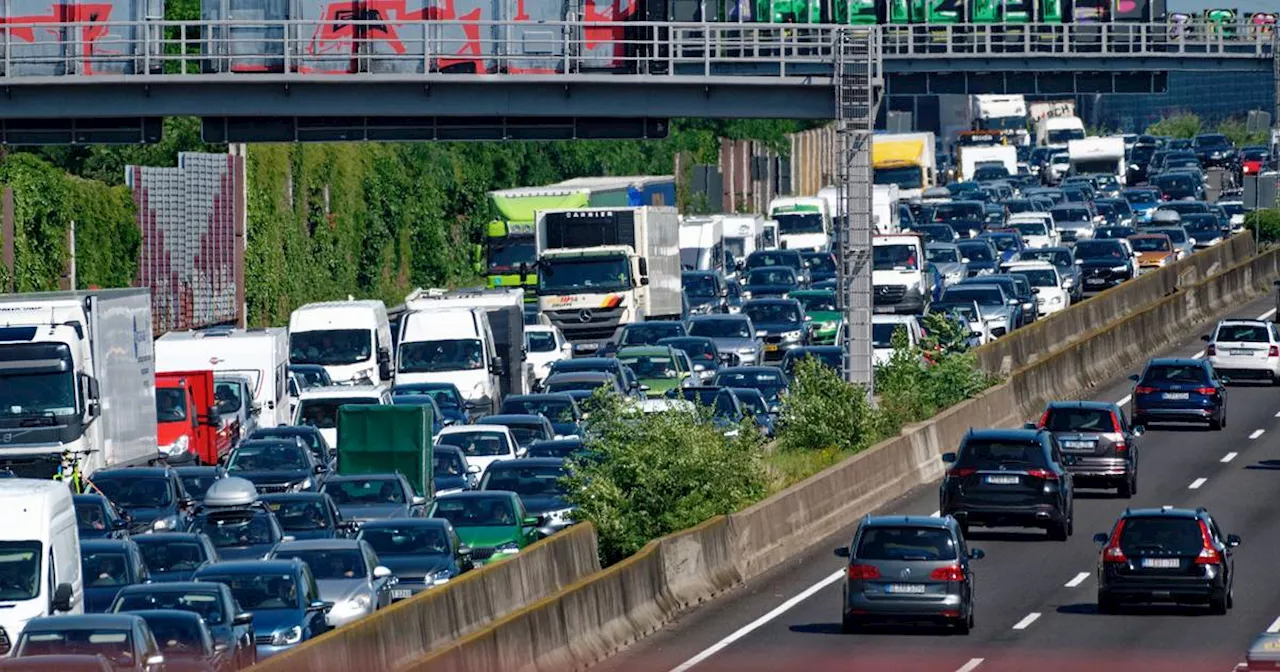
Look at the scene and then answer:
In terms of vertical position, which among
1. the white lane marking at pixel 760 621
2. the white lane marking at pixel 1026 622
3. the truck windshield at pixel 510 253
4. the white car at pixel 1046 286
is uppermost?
the truck windshield at pixel 510 253

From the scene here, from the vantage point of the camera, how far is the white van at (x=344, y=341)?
165 ft

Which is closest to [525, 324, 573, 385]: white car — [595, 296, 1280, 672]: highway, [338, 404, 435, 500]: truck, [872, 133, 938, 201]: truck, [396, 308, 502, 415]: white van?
[396, 308, 502, 415]: white van

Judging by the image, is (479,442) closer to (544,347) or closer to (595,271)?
(544,347)

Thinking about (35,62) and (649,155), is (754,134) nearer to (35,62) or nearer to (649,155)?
(649,155)

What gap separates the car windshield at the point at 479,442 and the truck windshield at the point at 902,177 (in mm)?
63030

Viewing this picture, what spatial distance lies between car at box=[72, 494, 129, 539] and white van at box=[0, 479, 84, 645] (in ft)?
16.7

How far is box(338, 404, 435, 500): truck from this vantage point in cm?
3719

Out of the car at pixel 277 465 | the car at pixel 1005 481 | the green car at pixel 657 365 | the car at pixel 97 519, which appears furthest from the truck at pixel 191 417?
the car at pixel 1005 481

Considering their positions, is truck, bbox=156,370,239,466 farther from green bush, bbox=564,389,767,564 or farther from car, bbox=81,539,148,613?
car, bbox=81,539,148,613

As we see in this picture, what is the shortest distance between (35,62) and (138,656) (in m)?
27.2

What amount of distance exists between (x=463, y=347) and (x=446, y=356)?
383 mm

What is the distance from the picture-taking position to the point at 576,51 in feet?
161

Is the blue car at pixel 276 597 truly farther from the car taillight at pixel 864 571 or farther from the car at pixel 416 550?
the car taillight at pixel 864 571

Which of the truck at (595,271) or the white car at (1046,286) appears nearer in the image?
the truck at (595,271)
